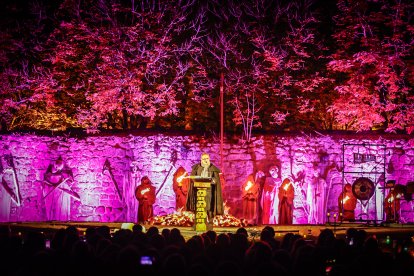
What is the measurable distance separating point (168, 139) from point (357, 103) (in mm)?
5873

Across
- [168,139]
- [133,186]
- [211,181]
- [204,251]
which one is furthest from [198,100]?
[204,251]

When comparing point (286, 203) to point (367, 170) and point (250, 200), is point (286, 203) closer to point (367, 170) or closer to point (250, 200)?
point (250, 200)

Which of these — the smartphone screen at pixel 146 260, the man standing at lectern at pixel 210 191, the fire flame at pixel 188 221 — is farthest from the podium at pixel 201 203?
the smartphone screen at pixel 146 260

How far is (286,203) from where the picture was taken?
16.5m

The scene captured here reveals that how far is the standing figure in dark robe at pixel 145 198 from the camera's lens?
16562 mm

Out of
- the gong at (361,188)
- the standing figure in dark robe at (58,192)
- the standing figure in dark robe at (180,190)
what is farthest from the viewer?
the standing figure in dark robe at (58,192)

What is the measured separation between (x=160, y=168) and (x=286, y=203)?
3.75 meters

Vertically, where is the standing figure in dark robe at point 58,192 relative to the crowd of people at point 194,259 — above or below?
above

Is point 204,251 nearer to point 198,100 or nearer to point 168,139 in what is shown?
point 168,139

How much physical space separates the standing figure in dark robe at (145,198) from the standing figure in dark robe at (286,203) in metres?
3.55

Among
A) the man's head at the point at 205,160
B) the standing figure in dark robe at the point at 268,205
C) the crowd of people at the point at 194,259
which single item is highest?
the man's head at the point at 205,160

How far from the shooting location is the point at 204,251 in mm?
6492

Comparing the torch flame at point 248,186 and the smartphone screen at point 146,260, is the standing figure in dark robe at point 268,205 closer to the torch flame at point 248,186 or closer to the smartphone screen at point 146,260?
the torch flame at point 248,186

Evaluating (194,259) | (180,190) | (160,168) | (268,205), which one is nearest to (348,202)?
(268,205)
